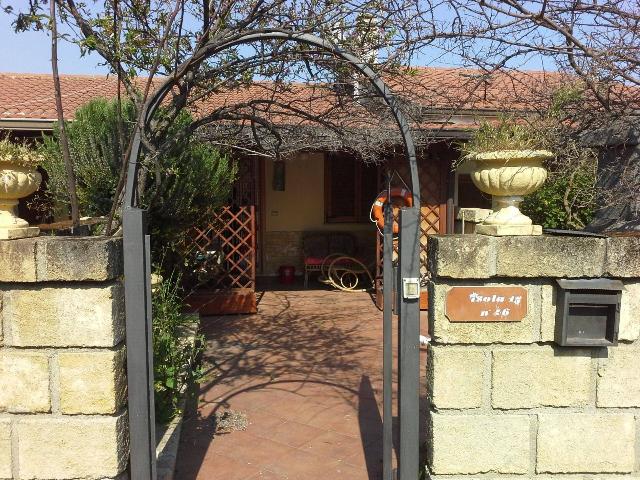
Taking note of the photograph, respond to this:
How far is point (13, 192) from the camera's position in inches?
97.4

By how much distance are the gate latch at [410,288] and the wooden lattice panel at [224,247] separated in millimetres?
5533

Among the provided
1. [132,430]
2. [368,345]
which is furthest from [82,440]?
[368,345]

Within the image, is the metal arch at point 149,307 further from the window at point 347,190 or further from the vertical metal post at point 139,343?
the window at point 347,190

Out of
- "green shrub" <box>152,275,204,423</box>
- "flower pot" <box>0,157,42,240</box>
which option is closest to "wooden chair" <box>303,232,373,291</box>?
"green shrub" <box>152,275,204,423</box>

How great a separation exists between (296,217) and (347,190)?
3.89ft

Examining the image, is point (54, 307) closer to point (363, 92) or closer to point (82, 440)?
point (82, 440)

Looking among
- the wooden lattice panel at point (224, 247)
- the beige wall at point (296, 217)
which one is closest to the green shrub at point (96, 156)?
the wooden lattice panel at point (224, 247)

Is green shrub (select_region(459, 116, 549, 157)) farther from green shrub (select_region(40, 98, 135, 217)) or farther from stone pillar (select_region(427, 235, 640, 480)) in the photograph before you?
green shrub (select_region(40, 98, 135, 217))

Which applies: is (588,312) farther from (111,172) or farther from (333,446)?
(111,172)

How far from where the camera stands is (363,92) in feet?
11.7

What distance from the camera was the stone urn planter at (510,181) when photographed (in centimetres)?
242

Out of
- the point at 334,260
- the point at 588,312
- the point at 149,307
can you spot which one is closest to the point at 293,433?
the point at 149,307

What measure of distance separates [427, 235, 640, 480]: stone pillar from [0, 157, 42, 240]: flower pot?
6.05 ft

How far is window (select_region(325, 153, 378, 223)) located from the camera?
36.3 feet
